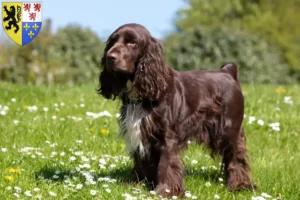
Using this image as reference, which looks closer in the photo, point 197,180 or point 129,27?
point 129,27

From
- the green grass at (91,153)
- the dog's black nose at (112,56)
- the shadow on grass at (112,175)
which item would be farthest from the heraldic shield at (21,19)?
the dog's black nose at (112,56)

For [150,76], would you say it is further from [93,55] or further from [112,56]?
[93,55]

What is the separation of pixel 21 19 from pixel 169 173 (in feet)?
10.2

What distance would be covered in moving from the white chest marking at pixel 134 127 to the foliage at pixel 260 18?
30815mm

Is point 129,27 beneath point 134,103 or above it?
above

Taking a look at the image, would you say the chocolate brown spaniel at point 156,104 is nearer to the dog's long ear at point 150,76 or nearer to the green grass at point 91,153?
the dog's long ear at point 150,76

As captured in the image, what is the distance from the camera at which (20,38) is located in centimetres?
714

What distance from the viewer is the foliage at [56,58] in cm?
1714

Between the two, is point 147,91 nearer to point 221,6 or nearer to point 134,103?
point 134,103

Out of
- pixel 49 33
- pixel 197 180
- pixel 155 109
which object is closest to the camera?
pixel 155 109

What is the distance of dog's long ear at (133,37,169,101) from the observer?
4.92 meters

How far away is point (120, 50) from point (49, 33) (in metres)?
13.2

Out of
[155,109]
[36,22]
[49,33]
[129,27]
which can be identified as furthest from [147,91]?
[49,33]

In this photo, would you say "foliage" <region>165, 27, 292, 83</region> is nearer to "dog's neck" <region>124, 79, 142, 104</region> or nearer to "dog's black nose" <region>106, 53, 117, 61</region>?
"dog's neck" <region>124, 79, 142, 104</region>
